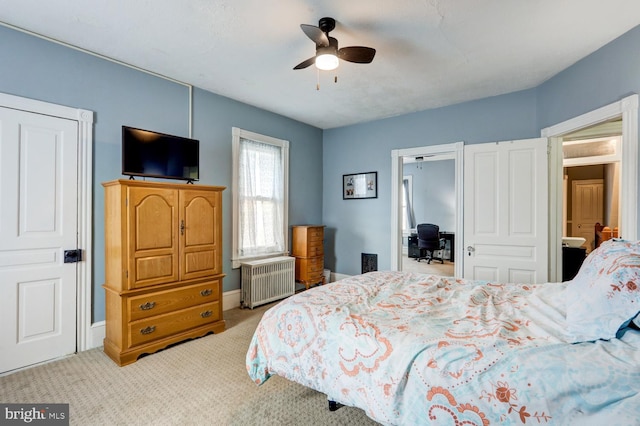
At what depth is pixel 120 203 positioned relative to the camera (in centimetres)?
254

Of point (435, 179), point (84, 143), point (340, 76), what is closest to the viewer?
point (84, 143)

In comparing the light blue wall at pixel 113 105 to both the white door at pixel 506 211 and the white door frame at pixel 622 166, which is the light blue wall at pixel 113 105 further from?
the white door frame at pixel 622 166

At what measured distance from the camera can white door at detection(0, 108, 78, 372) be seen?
236cm

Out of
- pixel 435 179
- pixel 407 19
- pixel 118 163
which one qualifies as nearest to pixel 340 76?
pixel 407 19

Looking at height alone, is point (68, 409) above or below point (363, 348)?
below

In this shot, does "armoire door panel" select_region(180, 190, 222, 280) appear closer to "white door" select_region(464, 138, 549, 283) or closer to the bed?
the bed

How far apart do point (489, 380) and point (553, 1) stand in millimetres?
2475

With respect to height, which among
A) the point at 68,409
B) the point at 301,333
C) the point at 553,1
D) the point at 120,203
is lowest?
the point at 68,409

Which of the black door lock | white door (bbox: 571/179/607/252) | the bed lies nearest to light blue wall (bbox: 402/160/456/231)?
white door (bbox: 571/179/607/252)

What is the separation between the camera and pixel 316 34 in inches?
84.3

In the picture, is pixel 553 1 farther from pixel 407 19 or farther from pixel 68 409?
pixel 68 409

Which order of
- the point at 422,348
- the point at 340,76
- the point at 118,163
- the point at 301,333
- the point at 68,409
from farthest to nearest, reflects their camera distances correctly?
the point at 340,76
the point at 118,163
the point at 68,409
the point at 301,333
the point at 422,348

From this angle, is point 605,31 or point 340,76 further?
point 340,76

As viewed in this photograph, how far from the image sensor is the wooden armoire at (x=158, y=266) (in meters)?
2.53
